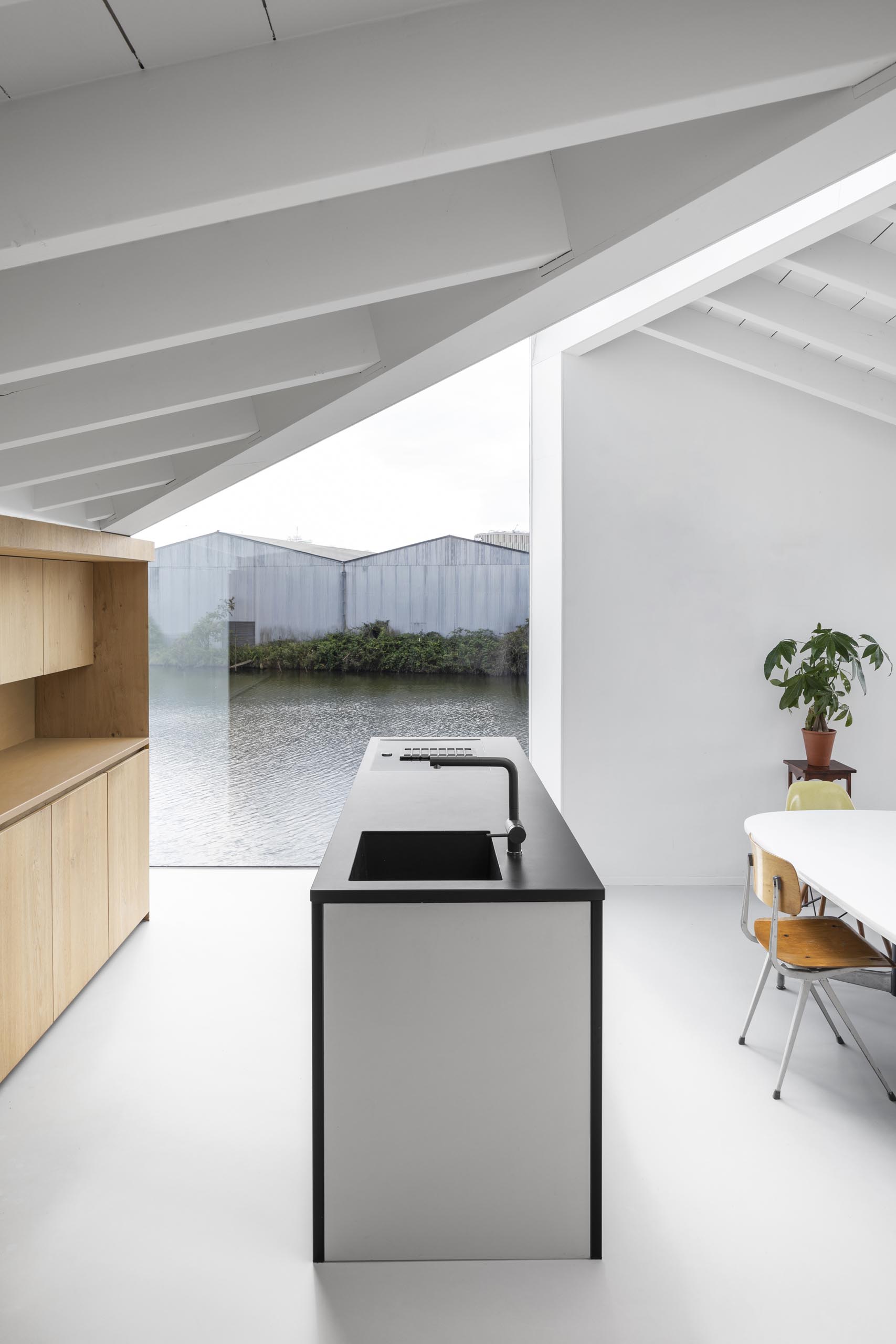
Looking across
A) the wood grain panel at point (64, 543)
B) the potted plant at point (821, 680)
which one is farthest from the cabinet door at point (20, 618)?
the potted plant at point (821, 680)

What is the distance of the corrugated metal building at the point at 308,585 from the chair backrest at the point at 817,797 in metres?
2.30

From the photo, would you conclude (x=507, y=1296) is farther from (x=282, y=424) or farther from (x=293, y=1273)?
(x=282, y=424)

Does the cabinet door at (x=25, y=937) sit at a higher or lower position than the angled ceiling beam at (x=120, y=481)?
lower

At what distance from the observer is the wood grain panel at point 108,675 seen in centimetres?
456

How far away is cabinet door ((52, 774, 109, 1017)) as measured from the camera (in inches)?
134

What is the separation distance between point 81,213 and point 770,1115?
3.10 m

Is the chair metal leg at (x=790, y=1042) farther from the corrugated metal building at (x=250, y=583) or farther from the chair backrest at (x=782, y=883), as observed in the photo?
the corrugated metal building at (x=250, y=583)

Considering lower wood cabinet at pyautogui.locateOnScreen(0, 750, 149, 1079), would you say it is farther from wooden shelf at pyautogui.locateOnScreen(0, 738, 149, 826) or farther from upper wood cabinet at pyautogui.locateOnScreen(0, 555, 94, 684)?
upper wood cabinet at pyautogui.locateOnScreen(0, 555, 94, 684)

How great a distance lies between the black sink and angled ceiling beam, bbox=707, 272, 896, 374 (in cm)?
321

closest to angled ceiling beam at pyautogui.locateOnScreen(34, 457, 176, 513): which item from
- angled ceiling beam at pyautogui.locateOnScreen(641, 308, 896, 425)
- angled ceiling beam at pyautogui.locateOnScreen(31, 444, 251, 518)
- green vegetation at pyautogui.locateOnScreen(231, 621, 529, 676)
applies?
angled ceiling beam at pyautogui.locateOnScreen(31, 444, 251, 518)

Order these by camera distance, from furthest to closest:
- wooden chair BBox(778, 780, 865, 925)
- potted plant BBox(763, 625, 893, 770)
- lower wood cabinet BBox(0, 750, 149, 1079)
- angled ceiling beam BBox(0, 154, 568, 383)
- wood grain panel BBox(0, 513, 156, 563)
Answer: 1. potted plant BBox(763, 625, 893, 770)
2. wooden chair BBox(778, 780, 865, 925)
3. lower wood cabinet BBox(0, 750, 149, 1079)
4. wood grain panel BBox(0, 513, 156, 563)
5. angled ceiling beam BBox(0, 154, 568, 383)

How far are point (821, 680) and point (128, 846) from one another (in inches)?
149

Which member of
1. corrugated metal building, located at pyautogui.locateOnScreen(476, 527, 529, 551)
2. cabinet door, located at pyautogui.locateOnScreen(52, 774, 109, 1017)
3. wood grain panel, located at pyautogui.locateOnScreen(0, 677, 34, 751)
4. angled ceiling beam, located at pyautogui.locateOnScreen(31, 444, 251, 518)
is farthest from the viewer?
corrugated metal building, located at pyautogui.locateOnScreen(476, 527, 529, 551)

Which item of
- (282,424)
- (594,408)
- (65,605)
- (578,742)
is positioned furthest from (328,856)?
(594,408)
